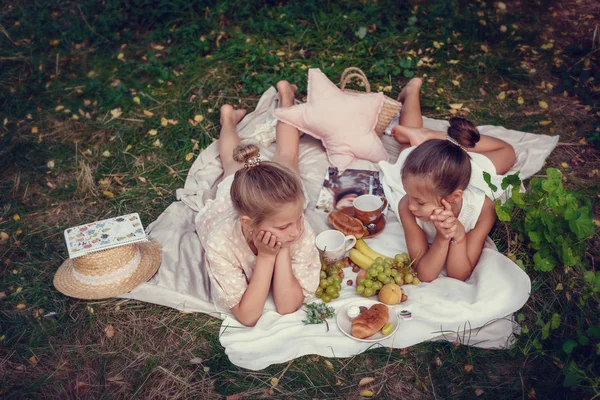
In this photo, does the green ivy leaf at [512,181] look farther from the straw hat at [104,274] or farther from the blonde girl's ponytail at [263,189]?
the straw hat at [104,274]

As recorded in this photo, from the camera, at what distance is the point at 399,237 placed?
4.65 metres

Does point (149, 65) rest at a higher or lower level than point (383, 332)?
higher

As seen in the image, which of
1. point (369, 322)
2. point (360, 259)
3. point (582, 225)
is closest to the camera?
point (582, 225)

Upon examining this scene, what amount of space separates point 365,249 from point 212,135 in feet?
7.70

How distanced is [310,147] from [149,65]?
260 centimetres

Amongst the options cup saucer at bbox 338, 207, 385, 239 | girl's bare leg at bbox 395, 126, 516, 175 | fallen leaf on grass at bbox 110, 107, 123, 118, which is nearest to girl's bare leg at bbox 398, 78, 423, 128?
girl's bare leg at bbox 395, 126, 516, 175

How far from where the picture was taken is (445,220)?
3680 millimetres

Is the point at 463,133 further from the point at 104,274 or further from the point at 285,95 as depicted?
the point at 104,274

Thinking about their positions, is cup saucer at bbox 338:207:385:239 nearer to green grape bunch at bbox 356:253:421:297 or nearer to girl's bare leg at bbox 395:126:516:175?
green grape bunch at bbox 356:253:421:297

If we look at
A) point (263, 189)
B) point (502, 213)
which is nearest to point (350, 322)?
point (263, 189)

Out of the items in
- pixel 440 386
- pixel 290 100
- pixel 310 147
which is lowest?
pixel 440 386

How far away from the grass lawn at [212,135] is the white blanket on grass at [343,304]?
0.09 meters

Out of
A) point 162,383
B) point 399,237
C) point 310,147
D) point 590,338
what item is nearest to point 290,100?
point 310,147

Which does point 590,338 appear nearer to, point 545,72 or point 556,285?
point 556,285
